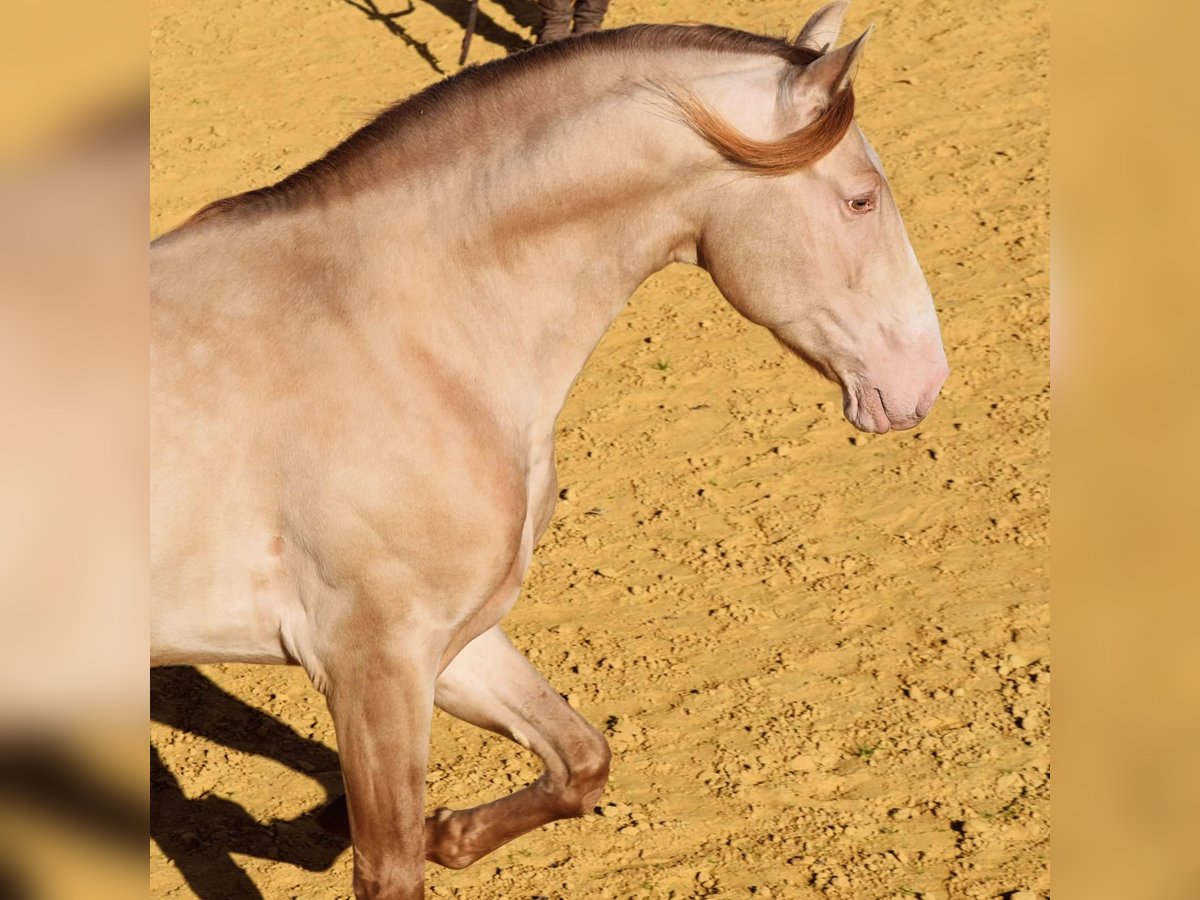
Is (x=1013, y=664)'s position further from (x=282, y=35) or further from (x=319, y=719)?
(x=282, y=35)

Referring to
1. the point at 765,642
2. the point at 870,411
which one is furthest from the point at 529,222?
the point at 765,642

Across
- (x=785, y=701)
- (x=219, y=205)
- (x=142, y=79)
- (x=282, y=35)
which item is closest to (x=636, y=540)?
(x=785, y=701)

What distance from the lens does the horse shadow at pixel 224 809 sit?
380cm

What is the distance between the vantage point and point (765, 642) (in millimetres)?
4770

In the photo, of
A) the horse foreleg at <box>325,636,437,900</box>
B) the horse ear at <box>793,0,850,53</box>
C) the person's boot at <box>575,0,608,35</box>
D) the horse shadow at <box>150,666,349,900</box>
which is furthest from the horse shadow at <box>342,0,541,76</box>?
the horse foreleg at <box>325,636,437,900</box>

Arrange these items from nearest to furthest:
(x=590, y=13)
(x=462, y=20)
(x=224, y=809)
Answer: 1. (x=224, y=809)
2. (x=590, y=13)
3. (x=462, y=20)

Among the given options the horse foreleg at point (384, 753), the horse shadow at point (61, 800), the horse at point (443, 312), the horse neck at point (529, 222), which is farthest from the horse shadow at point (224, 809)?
the horse shadow at point (61, 800)

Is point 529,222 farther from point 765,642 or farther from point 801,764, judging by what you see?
point 765,642

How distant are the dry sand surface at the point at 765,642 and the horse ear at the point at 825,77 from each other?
1060mm

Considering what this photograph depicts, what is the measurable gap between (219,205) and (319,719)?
213cm

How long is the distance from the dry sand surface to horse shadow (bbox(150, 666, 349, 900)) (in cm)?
1

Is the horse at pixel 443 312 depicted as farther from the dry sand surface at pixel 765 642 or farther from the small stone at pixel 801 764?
the small stone at pixel 801 764

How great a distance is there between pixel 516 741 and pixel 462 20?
9070mm

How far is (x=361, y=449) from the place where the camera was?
8.77ft
